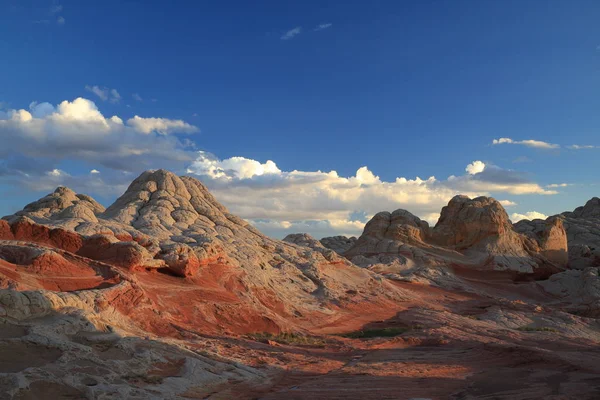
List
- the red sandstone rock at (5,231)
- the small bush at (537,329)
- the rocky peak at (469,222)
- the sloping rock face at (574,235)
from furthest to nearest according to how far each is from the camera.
Result: the sloping rock face at (574,235) → the rocky peak at (469,222) → the small bush at (537,329) → the red sandstone rock at (5,231)

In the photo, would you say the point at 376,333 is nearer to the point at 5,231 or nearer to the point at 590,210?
the point at 5,231

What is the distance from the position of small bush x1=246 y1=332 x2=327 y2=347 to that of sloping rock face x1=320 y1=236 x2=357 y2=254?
50.5 metres

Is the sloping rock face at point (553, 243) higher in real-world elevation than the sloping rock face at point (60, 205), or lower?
lower

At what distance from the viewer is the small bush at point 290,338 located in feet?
66.3

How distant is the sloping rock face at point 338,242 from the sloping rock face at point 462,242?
16116 mm

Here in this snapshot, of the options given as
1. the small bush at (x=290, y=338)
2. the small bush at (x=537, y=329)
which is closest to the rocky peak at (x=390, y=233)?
the small bush at (x=537, y=329)

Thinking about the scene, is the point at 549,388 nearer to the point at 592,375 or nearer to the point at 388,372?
the point at 592,375

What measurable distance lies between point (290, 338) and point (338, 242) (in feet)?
186

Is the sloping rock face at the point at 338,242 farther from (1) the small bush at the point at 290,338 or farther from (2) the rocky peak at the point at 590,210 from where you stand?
(1) the small bush at the point at 290,338

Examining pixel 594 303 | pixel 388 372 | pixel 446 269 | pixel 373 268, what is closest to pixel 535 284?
pixel 446 269

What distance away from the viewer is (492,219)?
53.1 meters

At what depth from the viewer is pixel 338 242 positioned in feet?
254

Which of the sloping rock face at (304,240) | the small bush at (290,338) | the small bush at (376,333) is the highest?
the sloping rock face at (304,240)

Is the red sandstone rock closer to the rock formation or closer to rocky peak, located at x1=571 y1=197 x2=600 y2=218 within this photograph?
the rock formation
